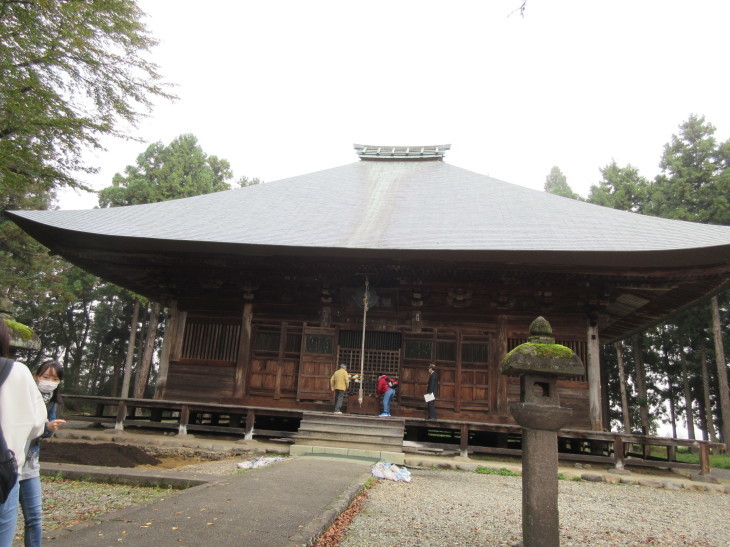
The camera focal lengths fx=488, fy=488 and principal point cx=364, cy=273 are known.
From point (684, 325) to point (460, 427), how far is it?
18386mm

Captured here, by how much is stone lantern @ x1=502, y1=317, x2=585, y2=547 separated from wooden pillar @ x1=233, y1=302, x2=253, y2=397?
788cm

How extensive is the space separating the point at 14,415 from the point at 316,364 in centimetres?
860

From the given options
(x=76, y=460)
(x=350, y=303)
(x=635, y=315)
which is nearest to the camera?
(x=76, y=460)

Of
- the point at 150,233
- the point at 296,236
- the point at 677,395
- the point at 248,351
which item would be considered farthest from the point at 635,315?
the point at 677,395

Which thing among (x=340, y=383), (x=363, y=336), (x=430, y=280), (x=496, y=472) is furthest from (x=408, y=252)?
(x=496, y=472)

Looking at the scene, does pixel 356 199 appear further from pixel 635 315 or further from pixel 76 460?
pixel 76 460

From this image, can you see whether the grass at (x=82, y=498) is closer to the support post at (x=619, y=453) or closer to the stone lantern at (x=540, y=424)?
the stone lantern at (x=540, y=424)

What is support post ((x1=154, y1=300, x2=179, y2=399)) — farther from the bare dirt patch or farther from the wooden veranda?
the bare dirt patch

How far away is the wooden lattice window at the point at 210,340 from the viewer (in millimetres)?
11047

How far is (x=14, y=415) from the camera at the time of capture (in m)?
2.17

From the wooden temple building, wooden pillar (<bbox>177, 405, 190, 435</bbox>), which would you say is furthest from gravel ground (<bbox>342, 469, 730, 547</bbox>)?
wooden pillar (<bbox>177, 405, 190, 435</bbox>)

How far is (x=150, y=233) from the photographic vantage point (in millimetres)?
9859

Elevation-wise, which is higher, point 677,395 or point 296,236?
point 296,236

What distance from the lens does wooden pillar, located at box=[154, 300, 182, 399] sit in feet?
35.7
